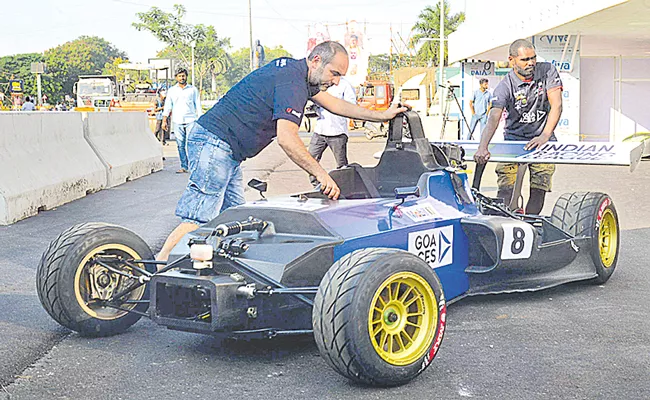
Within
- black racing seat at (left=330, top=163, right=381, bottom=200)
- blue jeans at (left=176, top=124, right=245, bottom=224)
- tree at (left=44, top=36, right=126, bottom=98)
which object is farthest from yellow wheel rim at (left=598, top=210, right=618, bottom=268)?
Result: tree at (left=44, top=36, right=126, bottom=98)

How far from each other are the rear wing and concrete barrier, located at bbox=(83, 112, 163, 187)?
23.6ft

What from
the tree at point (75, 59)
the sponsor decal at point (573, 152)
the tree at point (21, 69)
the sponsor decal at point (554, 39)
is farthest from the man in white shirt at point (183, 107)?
the tree at point (75, 59)

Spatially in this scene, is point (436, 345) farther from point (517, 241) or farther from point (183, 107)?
point (183, 107)

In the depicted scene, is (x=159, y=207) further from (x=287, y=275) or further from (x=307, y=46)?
(x=307, y=46)

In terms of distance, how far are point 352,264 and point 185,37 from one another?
95661 millimetres

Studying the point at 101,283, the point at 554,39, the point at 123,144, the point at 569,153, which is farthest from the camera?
the point at 554,39

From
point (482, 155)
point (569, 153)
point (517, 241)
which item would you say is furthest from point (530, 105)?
point (517, 241)

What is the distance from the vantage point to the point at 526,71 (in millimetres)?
7371

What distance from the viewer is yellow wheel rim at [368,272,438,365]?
13.1 ft

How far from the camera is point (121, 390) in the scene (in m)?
3.94

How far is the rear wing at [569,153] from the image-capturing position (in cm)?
678

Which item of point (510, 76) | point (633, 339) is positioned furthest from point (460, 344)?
point (510, 76)

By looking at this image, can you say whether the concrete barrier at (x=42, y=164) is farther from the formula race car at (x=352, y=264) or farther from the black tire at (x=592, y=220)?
the black tire at (x=592, y=220)

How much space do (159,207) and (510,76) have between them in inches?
194
